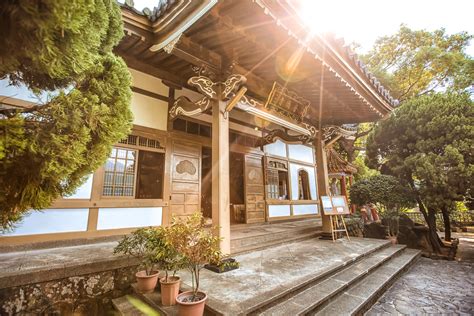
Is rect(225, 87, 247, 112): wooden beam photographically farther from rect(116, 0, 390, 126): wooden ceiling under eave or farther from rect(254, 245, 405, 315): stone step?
rect(254, 245, 405, 315): stone step

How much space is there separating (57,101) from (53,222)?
322cm

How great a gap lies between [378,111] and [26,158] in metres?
6.70

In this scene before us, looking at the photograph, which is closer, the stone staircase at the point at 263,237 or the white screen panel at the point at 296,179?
the stone staircase at the point at 263,237

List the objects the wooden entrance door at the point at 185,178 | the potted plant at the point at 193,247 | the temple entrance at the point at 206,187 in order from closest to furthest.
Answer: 1. the potted plant at the point at 193,247
2. the wooden entrance door at the point at 185,178
3. the temple entrance at the point at 206,187

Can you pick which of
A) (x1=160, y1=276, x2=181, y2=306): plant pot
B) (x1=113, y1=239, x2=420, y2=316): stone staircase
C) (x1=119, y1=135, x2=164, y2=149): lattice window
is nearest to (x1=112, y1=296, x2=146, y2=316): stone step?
(x1=113, y1=239, x2=420, y2=316): stone staircase

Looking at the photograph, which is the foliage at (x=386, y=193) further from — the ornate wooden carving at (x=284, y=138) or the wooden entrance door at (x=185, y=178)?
the wooden entrance door at (x=185, y=178)

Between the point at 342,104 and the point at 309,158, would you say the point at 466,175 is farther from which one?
the point at 309,158

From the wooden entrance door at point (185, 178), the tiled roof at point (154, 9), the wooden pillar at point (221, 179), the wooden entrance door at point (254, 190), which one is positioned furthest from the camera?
the wooden entrance door at point (254, 190)

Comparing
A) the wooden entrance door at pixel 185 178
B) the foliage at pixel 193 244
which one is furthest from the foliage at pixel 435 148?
the foliage at pixel 193 244

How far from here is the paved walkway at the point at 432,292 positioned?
9.73ft

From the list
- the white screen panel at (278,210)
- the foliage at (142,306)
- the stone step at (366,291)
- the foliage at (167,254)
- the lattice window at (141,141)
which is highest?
the lattice window at (141,141)

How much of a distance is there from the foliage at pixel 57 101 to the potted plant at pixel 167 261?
1046 millimetres

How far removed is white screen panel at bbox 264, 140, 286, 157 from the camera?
26.1 ft

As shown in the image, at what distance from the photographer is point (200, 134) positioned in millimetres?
5957
